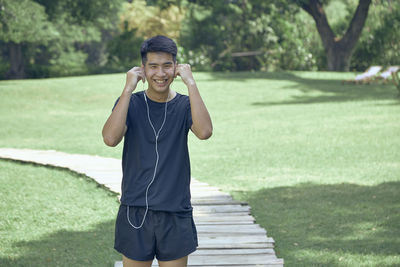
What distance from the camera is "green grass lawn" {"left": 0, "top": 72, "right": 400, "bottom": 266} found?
7.22 meters

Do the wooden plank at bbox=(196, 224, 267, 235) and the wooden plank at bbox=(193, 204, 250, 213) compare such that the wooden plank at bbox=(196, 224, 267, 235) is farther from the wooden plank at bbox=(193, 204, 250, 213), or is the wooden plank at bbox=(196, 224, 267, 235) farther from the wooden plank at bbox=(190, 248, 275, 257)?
the wooden plank at bbox=(193, 204, 250, 213)

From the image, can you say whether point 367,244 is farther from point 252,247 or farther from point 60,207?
point 60,207

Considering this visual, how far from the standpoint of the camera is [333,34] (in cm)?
3475

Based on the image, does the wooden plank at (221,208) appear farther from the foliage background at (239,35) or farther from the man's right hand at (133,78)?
the foliage background at (239,35)

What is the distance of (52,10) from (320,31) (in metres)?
16.4

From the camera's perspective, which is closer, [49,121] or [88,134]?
[88,134]

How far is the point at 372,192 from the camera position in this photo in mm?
9344

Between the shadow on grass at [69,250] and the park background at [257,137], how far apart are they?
0.02 m

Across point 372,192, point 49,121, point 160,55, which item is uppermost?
point 160,55

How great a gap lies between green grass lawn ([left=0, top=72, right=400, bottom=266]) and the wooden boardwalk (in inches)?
13.7

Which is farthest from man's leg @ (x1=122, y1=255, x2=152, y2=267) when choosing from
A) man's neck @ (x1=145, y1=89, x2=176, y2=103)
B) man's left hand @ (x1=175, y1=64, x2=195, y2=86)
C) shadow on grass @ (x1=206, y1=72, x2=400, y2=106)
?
shadow on grass @ (x1=206, y1=72, x2=400, y2=106)

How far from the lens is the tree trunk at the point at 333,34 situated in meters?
33.2

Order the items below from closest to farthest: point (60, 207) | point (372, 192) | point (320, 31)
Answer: point (60, 207) < point (372, 192) < point (320, 31)

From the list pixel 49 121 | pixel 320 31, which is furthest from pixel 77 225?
pixel 320 31
